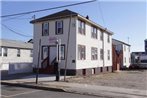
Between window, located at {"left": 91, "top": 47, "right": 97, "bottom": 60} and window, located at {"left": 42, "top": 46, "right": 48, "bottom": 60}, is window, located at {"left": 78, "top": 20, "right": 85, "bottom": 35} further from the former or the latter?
window, located at {"left": 42, "top": 46, "right": 48, "bottom": 60}

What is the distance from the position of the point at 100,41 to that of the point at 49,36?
8.93 m

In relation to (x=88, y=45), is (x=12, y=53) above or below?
below

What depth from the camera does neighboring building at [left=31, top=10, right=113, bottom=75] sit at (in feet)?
84.2

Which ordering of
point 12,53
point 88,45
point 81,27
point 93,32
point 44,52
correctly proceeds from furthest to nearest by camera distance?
point 12,53, point 93,32, point 88,45, point 44,52, point 81,27

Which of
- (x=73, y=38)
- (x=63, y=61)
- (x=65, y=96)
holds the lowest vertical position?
(x=65, y=96)

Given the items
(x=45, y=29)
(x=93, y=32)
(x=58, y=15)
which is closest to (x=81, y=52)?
(x=58, y=15)

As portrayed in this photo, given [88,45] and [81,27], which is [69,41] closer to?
[81,27]

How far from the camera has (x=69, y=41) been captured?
84.9 ft

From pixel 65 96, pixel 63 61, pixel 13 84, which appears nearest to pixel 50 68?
pixel 63 61

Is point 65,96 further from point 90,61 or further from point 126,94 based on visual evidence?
point 90,61

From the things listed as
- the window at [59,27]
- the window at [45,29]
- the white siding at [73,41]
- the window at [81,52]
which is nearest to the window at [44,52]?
the white siding at [73,41]

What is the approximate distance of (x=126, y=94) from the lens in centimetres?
1412

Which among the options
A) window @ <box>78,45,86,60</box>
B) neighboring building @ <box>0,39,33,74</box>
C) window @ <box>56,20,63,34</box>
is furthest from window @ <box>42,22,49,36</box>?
neighboring building @ <box>0,39,33,74</box>

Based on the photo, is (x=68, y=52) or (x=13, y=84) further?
(x=68, y=52)
